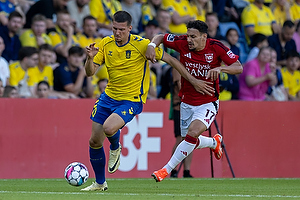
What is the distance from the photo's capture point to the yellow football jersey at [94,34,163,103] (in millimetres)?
8492

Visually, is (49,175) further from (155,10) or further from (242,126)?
(155,10)

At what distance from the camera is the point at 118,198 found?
7.07 m

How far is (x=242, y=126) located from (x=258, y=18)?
4.24 m

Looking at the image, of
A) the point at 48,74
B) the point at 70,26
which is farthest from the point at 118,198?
the point at 70,26

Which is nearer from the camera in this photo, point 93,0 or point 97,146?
point 97,146

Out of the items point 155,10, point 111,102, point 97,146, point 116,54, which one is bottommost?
point 97,146

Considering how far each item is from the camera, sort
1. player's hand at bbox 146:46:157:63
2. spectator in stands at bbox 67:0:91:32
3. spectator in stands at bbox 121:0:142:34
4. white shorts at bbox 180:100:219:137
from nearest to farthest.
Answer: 1. player's hand at bbox 146:46:157:63
2. white shorts at bbox 180:100:219:137
3. spectator in stands at bbox 67:0:91:32
4. spectator in stands at bbox 121:0:142:34

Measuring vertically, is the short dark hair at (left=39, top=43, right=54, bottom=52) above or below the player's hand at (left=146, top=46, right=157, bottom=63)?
above

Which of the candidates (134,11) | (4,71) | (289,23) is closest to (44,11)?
(4,71)

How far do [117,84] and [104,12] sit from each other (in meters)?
6.04

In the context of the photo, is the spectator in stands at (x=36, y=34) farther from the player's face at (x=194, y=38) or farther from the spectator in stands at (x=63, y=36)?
the player's face at (x=194, y=38)

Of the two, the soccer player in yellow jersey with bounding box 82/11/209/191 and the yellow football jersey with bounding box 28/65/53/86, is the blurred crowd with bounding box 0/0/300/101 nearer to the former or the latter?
the yellow football jersey with bounding box 28/65/53/86

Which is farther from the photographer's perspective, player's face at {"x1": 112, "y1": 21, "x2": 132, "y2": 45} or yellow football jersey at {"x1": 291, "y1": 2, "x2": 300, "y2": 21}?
yellow football jersey at {"x1": 291, "y1": 2, "x2": 300, "y2": 21}

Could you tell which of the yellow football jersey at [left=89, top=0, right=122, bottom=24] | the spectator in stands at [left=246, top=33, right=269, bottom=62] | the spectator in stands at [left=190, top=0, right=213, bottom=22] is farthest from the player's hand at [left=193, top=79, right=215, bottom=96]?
the spectator in stands at [left=190, top=0, right=213, bottom=22]
